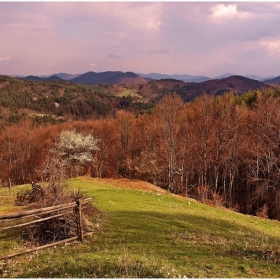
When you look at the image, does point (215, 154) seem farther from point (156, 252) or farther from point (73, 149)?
point (156, 252)

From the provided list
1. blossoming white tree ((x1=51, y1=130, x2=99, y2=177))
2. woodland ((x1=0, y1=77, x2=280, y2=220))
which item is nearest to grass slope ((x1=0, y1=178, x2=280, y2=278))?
woodland ((x1=0, y1=77, x2=280, y2=220))

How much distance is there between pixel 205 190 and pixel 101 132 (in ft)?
139

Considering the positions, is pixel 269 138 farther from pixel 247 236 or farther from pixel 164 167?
pixel 247 236

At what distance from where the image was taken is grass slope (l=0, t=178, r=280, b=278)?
30.6 feet

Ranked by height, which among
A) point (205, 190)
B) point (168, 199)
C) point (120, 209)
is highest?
point (120, 209)

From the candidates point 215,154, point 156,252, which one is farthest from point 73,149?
point 156,252

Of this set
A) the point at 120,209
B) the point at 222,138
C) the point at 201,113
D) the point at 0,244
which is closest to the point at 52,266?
the point at 0,244

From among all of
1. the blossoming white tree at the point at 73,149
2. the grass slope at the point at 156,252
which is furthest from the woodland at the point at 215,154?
the grass slope at the point at 156,252

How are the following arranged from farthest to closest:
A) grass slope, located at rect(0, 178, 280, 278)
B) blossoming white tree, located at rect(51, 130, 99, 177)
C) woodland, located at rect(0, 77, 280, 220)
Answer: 1. blossoming white tree, located at rect(51, 130, 99, 177)
2. woodland, located at rect(0, 77, 280, 220)
3. grass slope, located at rect(0, 178, 280, 278)

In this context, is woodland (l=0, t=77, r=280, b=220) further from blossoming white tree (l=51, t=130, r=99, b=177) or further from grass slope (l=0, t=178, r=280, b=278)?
grass slope (l=0, t=178, r=280, b=278)

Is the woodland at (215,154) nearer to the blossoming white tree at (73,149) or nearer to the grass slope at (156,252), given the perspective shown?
the blossoming white tree at (73,149)

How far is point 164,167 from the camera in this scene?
54219mm

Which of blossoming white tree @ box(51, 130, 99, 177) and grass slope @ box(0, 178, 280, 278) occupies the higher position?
grass slope @ box(0, 178, 280, 278)

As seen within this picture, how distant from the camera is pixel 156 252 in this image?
11.8m
